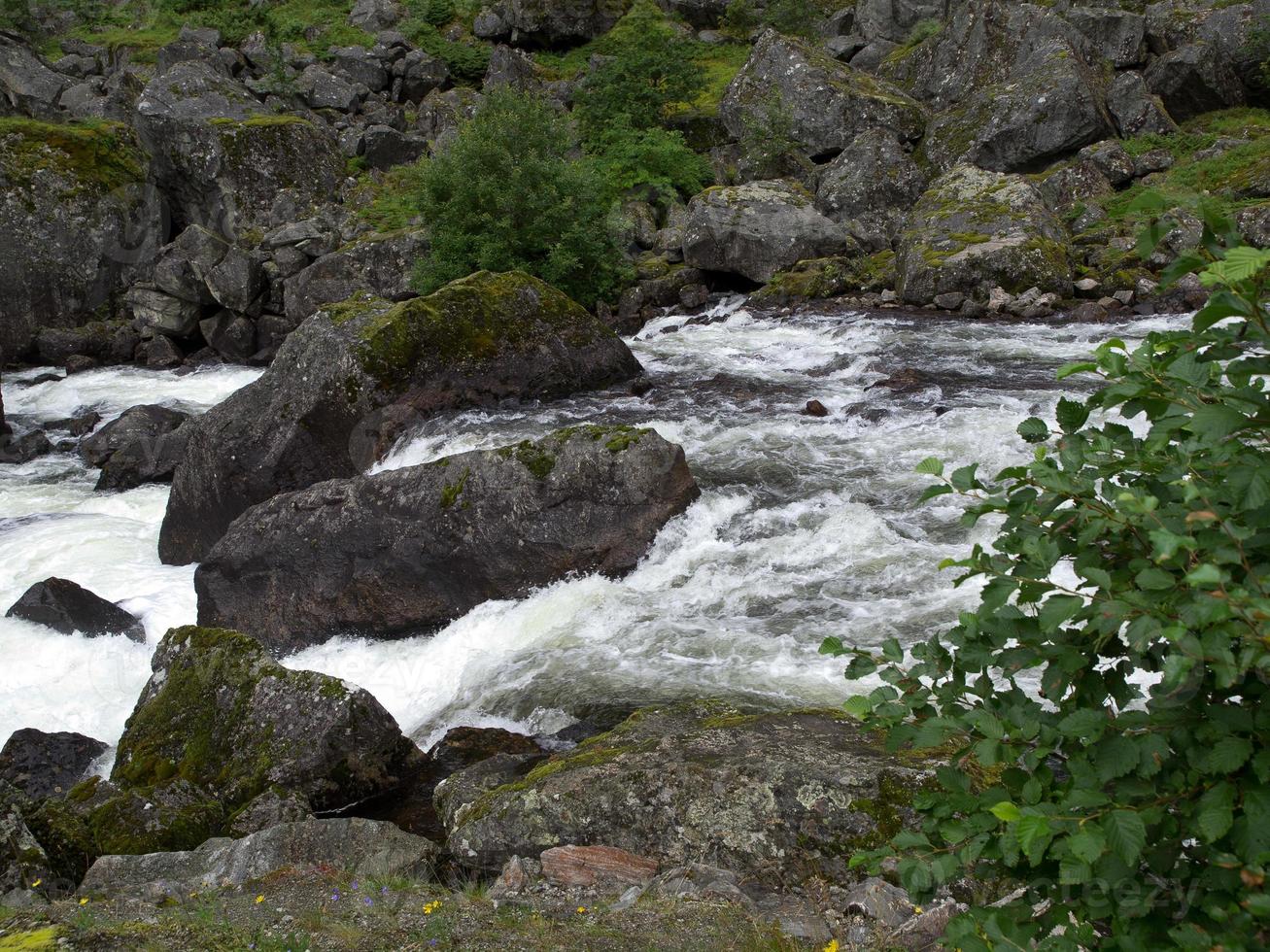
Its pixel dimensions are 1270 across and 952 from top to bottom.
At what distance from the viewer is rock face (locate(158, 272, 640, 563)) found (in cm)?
1427

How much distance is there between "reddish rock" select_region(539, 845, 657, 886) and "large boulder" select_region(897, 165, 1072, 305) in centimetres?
1916

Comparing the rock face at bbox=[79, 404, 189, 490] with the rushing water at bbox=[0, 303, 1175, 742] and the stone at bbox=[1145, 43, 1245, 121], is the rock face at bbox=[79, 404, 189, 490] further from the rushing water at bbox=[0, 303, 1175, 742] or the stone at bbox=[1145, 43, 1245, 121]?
the stone at bbox=[1145, 43, 1245, 121]

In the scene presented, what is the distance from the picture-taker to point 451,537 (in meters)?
10.9

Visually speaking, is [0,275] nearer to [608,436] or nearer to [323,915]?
[608,436]

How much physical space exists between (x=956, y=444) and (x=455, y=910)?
964 cm

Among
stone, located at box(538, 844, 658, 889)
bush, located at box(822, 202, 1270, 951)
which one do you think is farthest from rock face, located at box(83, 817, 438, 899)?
bush, located at box(822, 202, 1270, 951)

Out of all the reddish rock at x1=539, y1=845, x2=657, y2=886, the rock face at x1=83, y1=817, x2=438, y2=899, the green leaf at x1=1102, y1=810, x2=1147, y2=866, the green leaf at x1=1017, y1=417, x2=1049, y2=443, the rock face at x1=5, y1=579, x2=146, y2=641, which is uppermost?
the green leaf at x1=1017, y1=417, x2=1049, y2=443

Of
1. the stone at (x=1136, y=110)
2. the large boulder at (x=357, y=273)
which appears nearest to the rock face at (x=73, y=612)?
the large boulder at (x=357, y=273)

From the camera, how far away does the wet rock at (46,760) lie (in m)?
8.86

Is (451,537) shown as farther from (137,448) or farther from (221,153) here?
(221,153)

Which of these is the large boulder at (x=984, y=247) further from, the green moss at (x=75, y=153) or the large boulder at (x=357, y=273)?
the green moss at (x=75, y=153)

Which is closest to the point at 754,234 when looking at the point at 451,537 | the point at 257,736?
the point at 451,537

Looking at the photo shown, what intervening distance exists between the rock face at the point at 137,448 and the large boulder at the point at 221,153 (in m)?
15.8

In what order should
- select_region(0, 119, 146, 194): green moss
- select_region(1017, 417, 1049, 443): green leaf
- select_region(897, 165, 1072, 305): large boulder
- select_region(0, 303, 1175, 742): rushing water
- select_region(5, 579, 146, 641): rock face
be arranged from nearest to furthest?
select_region(1017, 417, 1049, 443): green leaf → select_region(0, 303, 1175, 742): rushing water → select_region(5, 579, 146, 641): rock face → select_region(897, 165, 1072, 305): large boulder → select_region(0, 119, 146, 194): green moss
